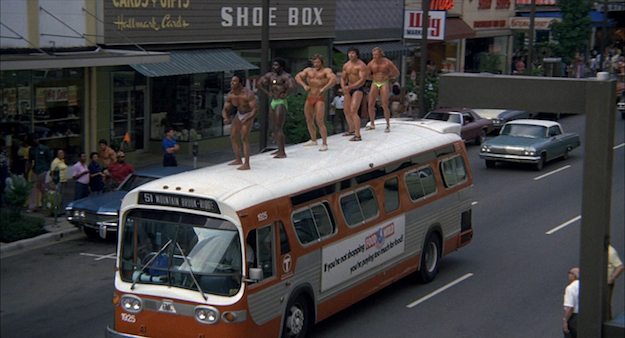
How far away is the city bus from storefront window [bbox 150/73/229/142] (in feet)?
45.7

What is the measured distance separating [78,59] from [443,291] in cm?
1055

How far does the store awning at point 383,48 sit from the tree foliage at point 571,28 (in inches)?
553

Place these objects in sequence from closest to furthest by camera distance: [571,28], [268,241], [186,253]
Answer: [186,253], [268,241], [571,28]

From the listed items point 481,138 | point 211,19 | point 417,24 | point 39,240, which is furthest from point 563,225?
point 417,24

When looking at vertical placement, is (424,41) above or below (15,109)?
above

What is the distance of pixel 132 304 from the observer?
33.3ft

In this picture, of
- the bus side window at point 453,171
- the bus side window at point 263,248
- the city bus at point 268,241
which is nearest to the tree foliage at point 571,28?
the bus side window at point 453,171

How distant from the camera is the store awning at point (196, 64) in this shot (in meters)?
23.5

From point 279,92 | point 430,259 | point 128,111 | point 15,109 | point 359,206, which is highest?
point 279,92

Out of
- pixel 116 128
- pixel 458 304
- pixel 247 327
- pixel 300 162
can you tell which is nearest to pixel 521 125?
pixel 116 128

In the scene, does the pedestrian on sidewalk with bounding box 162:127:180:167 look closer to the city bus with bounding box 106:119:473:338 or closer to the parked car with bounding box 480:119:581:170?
the city bus with bounding box 106:119:473:338

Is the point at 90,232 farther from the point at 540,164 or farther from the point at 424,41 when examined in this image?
the point at 540,164

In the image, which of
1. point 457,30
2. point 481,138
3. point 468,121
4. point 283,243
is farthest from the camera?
point 457,30

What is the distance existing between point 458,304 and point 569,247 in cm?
484
